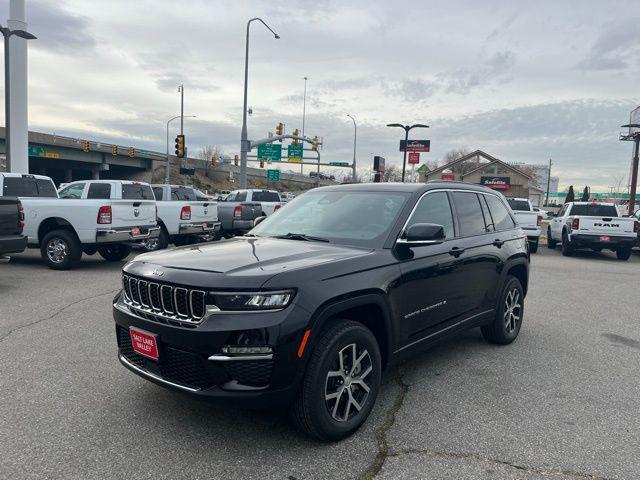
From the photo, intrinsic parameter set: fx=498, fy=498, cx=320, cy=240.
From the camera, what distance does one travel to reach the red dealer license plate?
323cm

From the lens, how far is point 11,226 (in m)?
8.30

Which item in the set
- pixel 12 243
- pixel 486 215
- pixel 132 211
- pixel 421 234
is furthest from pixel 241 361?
pixel 132 211

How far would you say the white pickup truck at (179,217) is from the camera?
13.3 m

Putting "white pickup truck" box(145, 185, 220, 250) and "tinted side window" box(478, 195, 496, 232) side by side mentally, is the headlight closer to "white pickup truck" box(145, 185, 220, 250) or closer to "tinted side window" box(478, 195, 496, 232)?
"tinted side window" box(478, 195, 496, 232)

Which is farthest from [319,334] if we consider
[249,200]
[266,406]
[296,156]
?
[296,156]

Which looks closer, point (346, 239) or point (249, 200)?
point (346, 239)

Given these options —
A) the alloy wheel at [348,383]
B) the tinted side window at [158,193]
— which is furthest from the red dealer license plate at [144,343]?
the tinted side window at [158,193]

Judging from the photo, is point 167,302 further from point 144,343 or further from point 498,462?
point 498,462

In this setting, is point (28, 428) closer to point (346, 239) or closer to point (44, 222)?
point (346, 239)

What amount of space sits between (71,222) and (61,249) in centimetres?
62

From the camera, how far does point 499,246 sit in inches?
212

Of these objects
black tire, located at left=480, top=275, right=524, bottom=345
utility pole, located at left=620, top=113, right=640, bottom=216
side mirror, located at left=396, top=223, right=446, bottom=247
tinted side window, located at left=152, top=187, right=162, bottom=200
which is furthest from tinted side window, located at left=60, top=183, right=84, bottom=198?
utility pole, located at left=620, top=113, right=640, bottom=216

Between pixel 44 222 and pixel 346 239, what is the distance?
8.59 meters

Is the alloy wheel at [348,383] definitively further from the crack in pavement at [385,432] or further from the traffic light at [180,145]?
the traffic light at [180,145]
